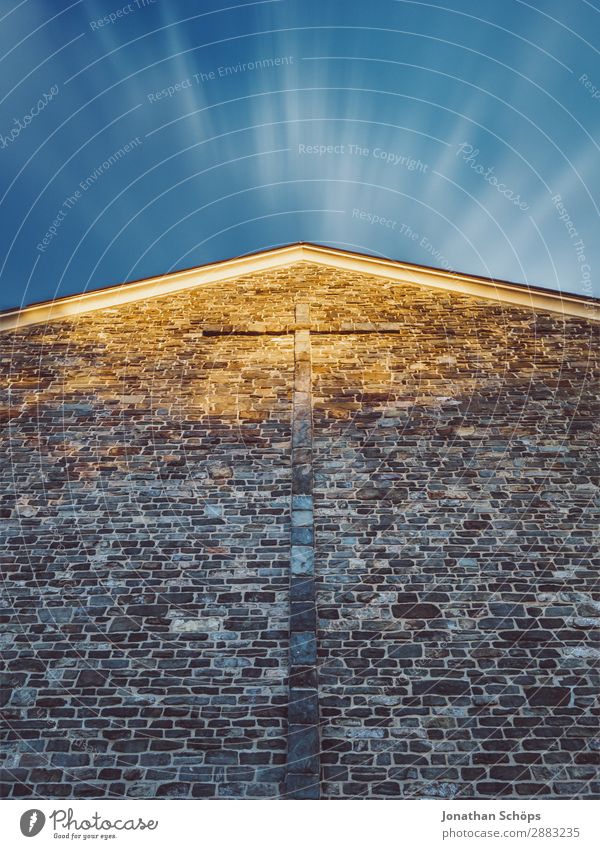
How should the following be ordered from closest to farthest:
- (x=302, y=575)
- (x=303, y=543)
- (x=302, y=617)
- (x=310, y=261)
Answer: (x=302, y=617) → (x=302, y=575) → (x=303, y=543) → (x=310, y=261)

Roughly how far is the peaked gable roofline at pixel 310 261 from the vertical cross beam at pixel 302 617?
2.69m

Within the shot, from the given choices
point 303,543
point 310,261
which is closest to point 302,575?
point 303,543

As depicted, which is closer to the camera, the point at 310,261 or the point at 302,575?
the point at 302,575

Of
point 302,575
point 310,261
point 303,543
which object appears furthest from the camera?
point 310,261

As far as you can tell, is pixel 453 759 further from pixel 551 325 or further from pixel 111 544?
pixel 551 325

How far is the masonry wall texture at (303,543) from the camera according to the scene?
5445 mm

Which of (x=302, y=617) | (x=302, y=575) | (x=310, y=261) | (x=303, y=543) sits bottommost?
(x=302, y=617)

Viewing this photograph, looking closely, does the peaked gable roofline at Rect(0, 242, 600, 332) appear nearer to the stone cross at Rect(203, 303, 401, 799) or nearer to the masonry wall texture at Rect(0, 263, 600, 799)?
the masonry wall texture at Rect(0, 263, 600, 799)

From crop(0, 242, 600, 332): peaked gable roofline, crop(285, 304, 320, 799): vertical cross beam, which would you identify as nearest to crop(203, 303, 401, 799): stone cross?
crop(285, 304, 320, 799): vertical cross beam

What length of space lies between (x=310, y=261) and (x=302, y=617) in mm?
6736

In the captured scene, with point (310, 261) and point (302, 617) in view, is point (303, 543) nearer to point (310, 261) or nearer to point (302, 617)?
point (302, 617)

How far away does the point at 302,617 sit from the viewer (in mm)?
6250
